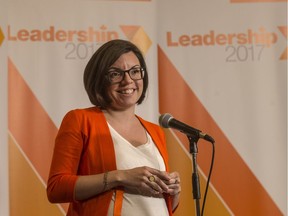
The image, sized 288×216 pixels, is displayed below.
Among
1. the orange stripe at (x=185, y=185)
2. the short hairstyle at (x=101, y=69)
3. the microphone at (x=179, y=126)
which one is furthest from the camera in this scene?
the orange stripe at (x=185, y=185)

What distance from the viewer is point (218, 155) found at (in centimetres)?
285

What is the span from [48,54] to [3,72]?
286 millimetres

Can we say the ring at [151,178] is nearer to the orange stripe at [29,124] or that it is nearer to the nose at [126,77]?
the nose at [126,77]

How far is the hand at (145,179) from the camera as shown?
58.9 inches

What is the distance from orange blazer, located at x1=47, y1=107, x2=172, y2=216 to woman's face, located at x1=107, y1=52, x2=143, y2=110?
4.7 inches

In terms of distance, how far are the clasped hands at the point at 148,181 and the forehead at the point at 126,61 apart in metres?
0.42

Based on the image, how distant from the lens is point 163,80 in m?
2.88

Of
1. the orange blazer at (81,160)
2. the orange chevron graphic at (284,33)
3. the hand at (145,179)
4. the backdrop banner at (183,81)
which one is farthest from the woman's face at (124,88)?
the orange chevron graphic at (284,33)

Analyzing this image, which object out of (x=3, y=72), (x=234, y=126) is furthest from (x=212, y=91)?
(x=3, y=72)

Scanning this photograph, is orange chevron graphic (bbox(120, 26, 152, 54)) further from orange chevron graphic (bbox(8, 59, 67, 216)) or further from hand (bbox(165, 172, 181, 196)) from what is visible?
hand (bbox(165, 172, 181, 196))

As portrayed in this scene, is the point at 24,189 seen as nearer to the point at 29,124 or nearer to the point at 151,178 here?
the point at 29,124

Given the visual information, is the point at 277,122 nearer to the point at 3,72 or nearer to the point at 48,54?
the point at 48,54

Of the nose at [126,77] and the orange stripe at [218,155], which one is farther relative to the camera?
the orange stripe at [218,155]

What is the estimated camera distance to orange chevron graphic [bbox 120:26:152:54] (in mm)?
2844
